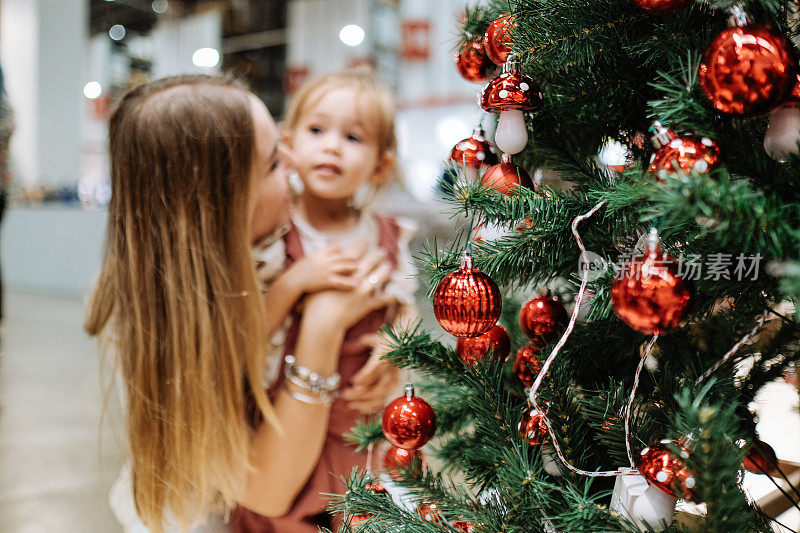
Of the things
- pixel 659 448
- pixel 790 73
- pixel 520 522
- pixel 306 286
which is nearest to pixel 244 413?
pixel 306 286

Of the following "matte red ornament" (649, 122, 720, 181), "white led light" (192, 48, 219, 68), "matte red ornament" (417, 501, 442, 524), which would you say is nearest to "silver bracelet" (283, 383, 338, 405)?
"matte red ornament" (417, 501, 442, 524)

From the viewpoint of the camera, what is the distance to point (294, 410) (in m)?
0.89

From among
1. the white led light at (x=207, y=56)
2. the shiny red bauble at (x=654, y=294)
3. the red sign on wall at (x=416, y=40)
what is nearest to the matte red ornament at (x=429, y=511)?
the shiny red bauble at (x=654, y=294)

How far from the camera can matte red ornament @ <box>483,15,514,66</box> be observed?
0.56 metres

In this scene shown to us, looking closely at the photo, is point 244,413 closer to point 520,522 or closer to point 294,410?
point 294,410

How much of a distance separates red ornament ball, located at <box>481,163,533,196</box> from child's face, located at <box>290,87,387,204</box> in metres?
0.60

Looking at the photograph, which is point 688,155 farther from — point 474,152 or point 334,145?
point 334,145

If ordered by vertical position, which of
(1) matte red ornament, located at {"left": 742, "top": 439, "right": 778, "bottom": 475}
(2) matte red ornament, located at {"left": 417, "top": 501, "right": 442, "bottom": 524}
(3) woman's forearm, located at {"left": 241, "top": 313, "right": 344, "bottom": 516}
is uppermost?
(1) matte red ornament, located at {"left": 742, "top": 439, "right": 778, "bottom": 475}

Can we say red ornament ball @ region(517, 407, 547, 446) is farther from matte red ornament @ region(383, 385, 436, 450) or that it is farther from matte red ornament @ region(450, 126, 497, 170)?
matte red ornament @ region(450, 126, 497, 170)

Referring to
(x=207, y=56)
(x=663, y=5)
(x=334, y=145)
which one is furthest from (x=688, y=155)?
(x=207, y=56)

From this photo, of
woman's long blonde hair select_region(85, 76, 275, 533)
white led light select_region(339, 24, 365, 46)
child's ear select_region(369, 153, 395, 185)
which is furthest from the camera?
white led light select_region(339, 24, 365, 46)

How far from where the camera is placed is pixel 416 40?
824 cm

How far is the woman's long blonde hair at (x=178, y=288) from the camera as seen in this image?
2.59 ft

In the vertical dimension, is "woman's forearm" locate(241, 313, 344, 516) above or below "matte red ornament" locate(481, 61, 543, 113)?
below
